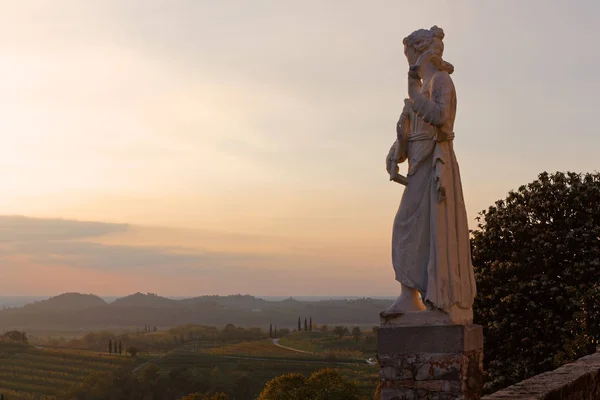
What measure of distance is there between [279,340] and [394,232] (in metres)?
105

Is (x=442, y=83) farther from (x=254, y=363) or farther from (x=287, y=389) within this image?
(x=254, y=363)

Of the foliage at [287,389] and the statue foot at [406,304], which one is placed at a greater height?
the statue foot at [406,304]

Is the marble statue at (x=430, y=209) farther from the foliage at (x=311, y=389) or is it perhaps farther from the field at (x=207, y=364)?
the field at (x=207, y=364)

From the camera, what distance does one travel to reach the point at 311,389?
3791 cm

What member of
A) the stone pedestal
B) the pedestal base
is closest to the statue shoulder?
the pedestal base

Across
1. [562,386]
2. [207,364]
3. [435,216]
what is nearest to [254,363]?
[207,364]

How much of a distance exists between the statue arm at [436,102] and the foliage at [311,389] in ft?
99.6

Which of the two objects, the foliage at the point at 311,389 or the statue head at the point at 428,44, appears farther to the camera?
the foliage at the point at 311,389

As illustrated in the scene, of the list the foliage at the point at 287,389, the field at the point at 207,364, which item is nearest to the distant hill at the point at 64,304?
the field at the point at 207,364

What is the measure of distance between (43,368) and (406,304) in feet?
295

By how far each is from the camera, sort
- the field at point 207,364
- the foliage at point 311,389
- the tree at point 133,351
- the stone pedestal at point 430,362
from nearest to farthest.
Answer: the stone pedestal at point 430,362, the foliage at point 311,389, the field at point 207,364, the tree at point 133,351

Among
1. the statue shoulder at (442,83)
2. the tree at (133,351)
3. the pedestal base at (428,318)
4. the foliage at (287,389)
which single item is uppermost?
the statue shoulder at (442,83)

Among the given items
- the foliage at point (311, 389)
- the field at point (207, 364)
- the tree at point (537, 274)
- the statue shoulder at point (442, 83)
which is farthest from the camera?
the field at point (207, 364)

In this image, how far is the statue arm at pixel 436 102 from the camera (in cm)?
789
